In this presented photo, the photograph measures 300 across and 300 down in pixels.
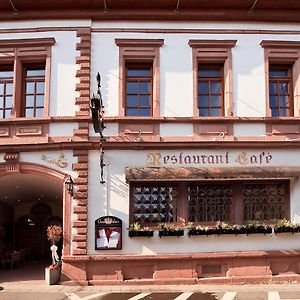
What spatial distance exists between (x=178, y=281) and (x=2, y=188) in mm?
7115

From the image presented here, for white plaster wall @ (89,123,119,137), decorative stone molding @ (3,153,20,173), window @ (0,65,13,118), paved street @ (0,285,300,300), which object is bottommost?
paved street @ (0,285,300,300)

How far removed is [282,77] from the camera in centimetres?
1658

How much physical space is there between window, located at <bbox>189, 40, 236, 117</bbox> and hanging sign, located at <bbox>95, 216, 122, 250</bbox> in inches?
171

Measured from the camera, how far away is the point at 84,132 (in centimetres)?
1535

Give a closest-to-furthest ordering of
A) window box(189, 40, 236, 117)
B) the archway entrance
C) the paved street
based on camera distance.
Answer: the paved street
window box(189, 40, 236, 117)
the archway entrance

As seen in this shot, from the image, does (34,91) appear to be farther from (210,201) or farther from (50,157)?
(210,201)

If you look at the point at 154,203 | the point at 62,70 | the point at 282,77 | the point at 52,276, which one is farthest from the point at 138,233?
the point at 282,77

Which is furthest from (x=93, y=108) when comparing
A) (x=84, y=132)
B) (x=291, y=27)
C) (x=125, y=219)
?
(x=291, y=27)

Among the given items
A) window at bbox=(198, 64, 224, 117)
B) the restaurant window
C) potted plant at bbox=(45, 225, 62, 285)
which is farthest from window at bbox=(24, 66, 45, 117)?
window at bbox=(198, 64, 224, 117)

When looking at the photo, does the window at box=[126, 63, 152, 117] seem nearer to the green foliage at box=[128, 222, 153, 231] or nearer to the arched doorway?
the green foliage at box=[128, 222, 153, 231]

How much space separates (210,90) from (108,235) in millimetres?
5763

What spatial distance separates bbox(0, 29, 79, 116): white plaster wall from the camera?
Answer: 15.6 m

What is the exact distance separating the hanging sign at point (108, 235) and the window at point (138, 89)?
3.61 meters

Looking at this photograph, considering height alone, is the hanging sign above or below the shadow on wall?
below
